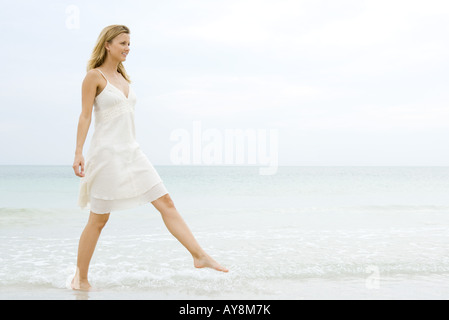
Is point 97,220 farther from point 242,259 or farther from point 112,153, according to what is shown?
point 242,259

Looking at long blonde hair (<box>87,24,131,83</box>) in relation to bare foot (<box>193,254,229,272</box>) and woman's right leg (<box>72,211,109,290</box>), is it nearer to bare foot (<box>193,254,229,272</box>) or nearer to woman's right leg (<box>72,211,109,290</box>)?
woman's right leg (<box>72,211,109,290</box>)

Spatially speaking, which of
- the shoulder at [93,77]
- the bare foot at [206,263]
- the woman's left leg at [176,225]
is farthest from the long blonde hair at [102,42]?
the bare foot at [206,263]

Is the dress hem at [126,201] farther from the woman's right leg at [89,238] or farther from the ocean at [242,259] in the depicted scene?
the ocean at [242,259]

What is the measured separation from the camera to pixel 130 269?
443cm

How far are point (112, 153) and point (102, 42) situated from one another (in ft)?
2.47

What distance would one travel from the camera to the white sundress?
3.19m

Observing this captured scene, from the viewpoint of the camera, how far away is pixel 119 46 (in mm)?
3201

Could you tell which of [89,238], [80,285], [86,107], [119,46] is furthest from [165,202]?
[119,46]

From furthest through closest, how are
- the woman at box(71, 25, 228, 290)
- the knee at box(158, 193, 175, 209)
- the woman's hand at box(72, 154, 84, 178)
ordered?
the knee at box(158, 193, 175, 209), the woman at box(71, 25, 228, 290), the woman's hand at box(72, 154, 84, 178)

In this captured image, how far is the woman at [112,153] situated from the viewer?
3.18m

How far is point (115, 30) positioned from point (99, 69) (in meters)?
0.28

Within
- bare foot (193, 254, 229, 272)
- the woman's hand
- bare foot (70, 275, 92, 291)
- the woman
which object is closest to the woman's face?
the woman
